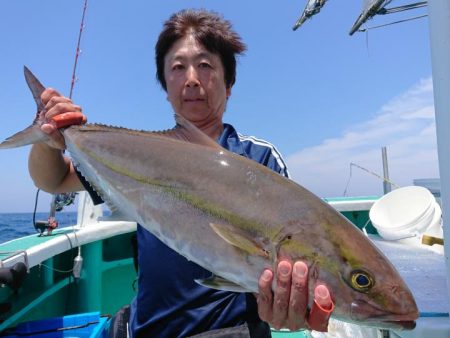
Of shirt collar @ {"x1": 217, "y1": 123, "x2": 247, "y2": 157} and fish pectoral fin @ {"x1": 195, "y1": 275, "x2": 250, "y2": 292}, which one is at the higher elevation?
shirt collar @ {"x1": 217, "y1": 123, "x2": 247, "y2": 157}

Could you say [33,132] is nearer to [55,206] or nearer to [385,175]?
Answer: [55,206]

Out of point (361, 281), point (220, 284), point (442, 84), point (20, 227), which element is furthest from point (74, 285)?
point (20, 227)

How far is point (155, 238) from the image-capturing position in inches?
79.9

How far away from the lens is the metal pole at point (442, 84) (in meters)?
1.49

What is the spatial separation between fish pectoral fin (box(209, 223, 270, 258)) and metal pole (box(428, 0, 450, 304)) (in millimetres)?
810

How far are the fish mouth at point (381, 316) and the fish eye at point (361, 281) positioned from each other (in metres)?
0.05

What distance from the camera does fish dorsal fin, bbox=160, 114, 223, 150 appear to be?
177 cm

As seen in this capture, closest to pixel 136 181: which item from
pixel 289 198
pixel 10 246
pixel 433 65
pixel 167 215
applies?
pixel 167 215

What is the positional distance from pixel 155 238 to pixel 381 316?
46.5 inches

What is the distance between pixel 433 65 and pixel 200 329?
64.1 inches

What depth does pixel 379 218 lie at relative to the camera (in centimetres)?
478

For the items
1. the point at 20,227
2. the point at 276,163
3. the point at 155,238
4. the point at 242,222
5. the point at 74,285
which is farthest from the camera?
the point at 20,227

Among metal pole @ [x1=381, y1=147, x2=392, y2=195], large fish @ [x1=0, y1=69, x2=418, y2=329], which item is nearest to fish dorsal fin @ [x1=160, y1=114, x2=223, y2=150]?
large fish @ [x1=0, y1=69, x2=418, y2=329]

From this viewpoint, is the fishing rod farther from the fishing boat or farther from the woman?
the woman
